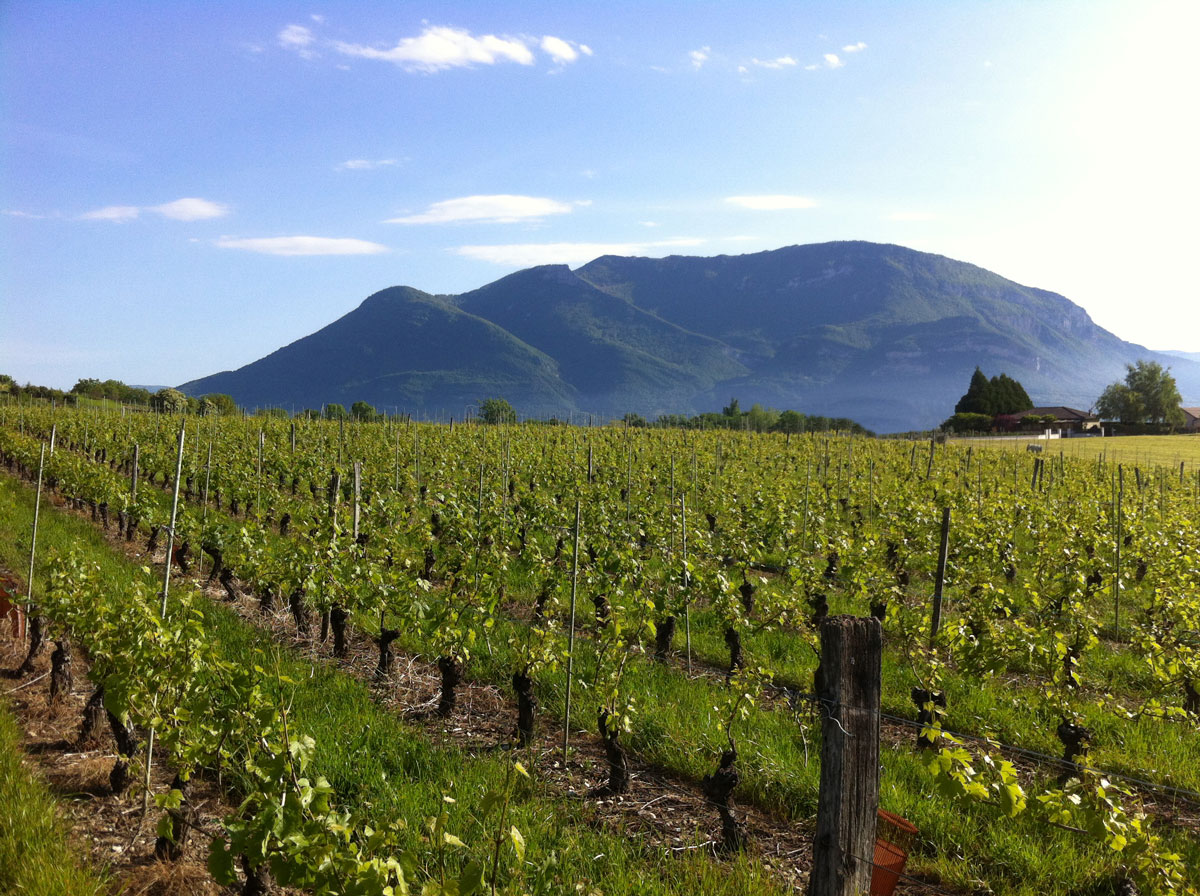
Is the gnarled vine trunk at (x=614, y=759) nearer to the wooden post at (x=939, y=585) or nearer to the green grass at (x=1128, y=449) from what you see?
the wooden post at (x=939, y=585)

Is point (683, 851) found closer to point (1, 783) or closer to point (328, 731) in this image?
point (328, 731)

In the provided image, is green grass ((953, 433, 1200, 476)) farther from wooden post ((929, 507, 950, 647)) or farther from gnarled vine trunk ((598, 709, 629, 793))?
gnarled vine trunk ((598, 709, 629, 793))

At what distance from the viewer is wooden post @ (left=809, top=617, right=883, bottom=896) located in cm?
344

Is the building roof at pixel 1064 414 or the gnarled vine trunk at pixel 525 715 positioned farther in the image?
the building roof at pixel 1064 414

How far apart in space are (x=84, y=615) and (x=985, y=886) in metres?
6.54

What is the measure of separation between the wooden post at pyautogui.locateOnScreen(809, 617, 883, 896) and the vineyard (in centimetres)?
43

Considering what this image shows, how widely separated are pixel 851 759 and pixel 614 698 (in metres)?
2.32

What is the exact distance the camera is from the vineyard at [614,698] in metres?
4.00

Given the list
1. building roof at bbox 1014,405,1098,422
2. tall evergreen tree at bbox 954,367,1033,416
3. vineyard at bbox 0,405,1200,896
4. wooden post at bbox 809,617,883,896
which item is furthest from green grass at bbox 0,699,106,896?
tall evergreen tree at bbox 954,367,1033,416

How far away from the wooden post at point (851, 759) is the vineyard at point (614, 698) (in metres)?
0.43

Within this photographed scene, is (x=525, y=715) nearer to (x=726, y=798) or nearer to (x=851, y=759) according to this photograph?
(x=726, y=798)

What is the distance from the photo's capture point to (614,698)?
548 centimetres

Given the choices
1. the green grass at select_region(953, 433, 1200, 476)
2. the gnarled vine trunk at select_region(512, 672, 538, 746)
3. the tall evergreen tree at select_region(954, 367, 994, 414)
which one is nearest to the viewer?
the gnarled vine trunk at select_region(512, 672, 538, 746)

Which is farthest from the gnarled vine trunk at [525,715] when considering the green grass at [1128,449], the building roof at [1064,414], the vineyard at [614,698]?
the building roof at [1064,414]
